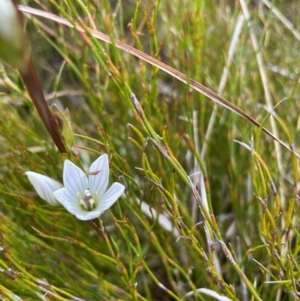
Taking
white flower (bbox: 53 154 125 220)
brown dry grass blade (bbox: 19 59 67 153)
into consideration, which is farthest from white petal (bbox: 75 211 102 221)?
brown dry grass blade (bbox: 19 59 67 153)

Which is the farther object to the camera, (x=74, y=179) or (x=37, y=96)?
(x=74, y=179)

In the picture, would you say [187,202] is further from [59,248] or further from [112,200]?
[112,200]

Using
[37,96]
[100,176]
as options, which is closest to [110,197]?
[100,176]

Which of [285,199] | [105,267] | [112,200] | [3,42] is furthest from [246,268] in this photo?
[3,42]

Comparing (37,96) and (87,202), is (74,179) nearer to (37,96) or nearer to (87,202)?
(87,202)
